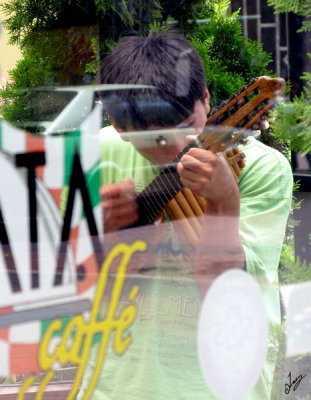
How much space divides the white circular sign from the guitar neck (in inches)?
10.2

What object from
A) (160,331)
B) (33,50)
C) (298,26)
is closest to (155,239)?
(160,331)

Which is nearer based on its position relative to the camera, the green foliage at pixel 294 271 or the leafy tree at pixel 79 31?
the leafy tree at pixel 79 31

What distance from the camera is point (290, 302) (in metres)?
1.88

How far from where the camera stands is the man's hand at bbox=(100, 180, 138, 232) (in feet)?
5.50

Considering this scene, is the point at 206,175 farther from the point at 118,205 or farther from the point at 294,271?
the point at 294,271

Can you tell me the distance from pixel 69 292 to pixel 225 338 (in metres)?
0.43

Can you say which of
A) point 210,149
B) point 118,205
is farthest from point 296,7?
point 118,205

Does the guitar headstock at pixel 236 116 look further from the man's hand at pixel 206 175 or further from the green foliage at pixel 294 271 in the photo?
the green foliage at pixel 294 271

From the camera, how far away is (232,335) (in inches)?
71.1

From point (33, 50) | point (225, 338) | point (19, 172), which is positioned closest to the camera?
point (19, 172)

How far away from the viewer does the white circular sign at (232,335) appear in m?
1.78

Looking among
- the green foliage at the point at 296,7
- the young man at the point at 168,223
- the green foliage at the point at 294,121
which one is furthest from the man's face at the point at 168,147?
the green foliage at the point at 296,7

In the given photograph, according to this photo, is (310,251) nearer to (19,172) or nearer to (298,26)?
(298,26)

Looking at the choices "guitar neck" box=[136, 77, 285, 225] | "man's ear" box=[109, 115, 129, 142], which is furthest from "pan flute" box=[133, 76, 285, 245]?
"man's ear" box=[109, 115, 129, 142]
